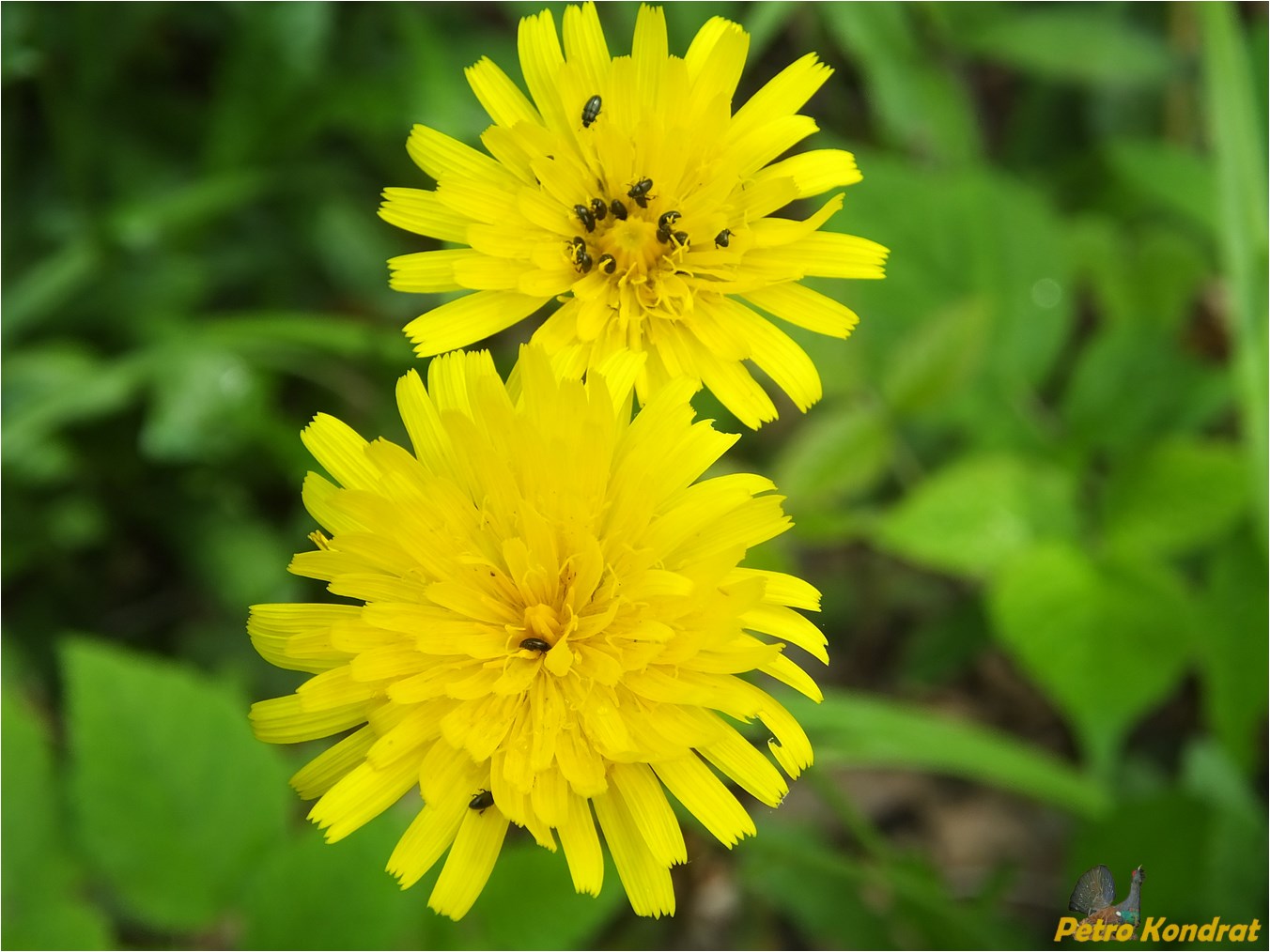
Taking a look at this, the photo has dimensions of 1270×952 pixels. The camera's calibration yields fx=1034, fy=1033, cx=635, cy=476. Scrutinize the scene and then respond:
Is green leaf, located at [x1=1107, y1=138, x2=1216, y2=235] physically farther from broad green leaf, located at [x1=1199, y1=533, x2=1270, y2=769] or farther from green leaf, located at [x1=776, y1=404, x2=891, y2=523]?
green leaf, located at [x1=776, y1=404, x2=891, y2=523]

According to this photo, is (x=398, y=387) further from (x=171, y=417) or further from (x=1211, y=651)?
(x=1211, y=651)

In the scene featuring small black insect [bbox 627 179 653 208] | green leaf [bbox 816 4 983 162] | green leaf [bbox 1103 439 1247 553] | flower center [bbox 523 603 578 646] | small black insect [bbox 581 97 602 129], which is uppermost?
green leaf [bbox 816 4 983 162]

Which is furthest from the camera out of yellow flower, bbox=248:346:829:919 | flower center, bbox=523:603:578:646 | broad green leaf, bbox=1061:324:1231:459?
broad green leaf, bbox=1061:324:1231:459

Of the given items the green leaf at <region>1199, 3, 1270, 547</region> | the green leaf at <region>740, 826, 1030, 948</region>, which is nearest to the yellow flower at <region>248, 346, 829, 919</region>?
the green leaf at <region>740, 826, 1030, 948</region>

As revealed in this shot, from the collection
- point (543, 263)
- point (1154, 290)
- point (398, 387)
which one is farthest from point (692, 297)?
point (1154, 290)

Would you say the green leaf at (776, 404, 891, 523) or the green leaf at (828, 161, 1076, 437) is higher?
the green leaf at (828, 161, 1076, 437)

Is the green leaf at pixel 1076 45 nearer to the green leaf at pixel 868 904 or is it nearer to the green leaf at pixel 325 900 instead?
the green leaf at pixel 868 904

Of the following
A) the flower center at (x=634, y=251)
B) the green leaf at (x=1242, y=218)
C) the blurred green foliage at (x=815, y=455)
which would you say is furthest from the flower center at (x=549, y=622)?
the green leaf at (x=1242, y=218)
